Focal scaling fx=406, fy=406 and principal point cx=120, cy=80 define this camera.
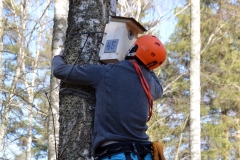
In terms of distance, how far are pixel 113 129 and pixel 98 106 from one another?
8.1 inches

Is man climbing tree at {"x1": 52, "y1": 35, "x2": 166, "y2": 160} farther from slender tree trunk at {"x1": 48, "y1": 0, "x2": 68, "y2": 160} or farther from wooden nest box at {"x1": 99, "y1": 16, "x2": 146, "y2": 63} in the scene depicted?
slender tree trunk at {"x1": 48, "y1": 0, "x2": 68, "y2": 160}

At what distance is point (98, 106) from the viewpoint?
110 inches

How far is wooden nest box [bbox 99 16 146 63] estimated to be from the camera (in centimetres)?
298

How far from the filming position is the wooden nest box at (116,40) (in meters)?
2.98

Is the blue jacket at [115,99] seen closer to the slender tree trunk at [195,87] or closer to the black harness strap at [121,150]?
the black harness strap at [121,150]

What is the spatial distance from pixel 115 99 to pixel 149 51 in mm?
420

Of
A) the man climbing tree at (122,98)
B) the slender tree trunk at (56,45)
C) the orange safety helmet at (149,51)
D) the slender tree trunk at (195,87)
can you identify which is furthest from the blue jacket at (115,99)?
the slender tree trunk at (195,87)

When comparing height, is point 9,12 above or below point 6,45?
above

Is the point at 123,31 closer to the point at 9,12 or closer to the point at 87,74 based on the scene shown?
the point at 87,74

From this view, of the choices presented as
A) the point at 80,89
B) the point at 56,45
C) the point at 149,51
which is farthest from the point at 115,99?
the point at 56,45

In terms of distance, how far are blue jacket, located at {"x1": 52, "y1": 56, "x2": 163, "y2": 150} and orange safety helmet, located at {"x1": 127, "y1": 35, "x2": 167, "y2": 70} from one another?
11cm

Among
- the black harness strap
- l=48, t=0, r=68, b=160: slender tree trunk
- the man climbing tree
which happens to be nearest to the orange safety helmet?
the man climbing tree

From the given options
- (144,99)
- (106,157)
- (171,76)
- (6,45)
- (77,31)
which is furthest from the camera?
(6,45)

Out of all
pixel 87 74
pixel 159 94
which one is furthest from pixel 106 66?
pixel 159 94
